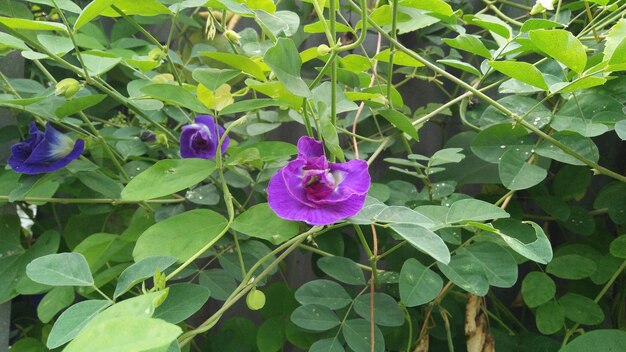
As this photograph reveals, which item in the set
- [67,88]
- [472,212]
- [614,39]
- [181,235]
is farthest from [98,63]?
[614,39]

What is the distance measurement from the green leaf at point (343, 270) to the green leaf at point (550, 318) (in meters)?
0.25

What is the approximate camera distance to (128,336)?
1.04 ft

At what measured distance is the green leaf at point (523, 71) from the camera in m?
0.64

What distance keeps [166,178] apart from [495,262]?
0.38 m

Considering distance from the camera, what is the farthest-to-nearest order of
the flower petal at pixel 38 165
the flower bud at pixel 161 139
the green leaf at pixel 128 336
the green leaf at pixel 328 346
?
1. the flower bud at pixel 161 139
2. the flower petal at pixel 38 165
3. the green leaf at pixel 328 346
4. the green leaf at pixel 128 336

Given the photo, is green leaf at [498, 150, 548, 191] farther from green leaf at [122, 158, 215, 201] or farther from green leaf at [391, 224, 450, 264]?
green leaf at [122, 158, 215, 201]

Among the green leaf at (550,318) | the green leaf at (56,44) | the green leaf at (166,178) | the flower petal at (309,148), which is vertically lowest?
the green leaf at (550,318)

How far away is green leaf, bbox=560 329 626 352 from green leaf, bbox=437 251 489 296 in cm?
13

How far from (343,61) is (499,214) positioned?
33cm

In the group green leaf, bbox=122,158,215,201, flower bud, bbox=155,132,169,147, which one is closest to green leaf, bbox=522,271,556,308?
green leaf, bbox=122,158,215,201

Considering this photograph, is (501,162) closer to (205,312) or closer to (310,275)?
(310,275)

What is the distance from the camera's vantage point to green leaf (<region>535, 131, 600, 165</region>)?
76 centimetres

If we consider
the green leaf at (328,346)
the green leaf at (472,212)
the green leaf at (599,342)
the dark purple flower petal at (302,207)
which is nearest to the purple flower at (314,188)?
the dark purple flower petal at (302,207)

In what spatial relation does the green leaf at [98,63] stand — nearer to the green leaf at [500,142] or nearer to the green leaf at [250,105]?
the green leaf at [250,105]
